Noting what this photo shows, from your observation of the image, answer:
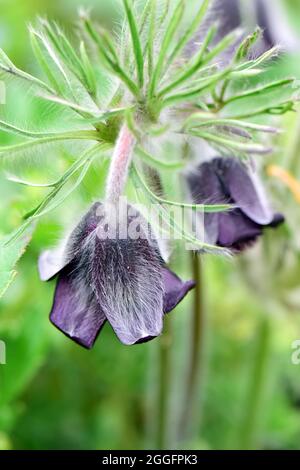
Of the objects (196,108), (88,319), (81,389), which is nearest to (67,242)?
(88,319)

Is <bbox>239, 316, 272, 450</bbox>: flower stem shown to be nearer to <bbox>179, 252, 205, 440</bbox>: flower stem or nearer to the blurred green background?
the blurred green background

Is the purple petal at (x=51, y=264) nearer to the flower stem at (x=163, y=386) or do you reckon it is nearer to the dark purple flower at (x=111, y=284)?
the dark purple flower at (x=111, y=284)

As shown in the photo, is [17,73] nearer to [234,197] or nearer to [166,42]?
[166,42]

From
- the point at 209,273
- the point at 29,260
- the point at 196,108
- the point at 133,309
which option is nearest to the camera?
the point at 133,309

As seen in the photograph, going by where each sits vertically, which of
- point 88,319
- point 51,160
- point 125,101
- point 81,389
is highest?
point 125,101

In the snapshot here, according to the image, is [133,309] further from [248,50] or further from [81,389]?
[81,389]

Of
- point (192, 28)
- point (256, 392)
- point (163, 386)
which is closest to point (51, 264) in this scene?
point (192, 28)
